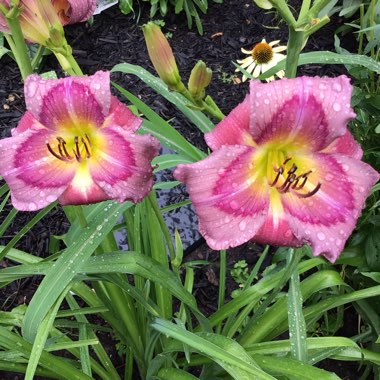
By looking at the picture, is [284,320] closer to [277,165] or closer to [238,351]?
[238,351]

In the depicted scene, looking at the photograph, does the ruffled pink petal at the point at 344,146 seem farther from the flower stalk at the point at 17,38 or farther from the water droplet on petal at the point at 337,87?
the flower stalk at the point at 17,38

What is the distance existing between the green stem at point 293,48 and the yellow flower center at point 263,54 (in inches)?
55.1

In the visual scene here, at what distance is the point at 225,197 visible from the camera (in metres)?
0.73

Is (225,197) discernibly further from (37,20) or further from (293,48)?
(37,20)

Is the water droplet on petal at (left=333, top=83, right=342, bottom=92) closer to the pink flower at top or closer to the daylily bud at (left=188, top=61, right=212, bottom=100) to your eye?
the daylily bud at (left=188, top=61, right=212, bottom=100)

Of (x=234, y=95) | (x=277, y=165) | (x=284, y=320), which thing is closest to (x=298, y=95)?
(x=277, y=165)

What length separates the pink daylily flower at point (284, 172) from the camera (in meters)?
0.70

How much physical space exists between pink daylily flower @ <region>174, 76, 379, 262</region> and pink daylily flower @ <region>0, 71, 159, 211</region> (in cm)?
10

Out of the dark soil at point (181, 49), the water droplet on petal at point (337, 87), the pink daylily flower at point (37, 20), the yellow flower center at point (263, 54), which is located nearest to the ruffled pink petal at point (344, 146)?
the water droplet on petal at point (337, 87)

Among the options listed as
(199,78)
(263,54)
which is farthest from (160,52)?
A: (263,54)

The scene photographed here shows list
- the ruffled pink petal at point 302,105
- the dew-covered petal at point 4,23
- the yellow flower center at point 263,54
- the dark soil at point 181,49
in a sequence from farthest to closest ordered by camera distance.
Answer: the dark soil at point 181,49 < the yellow flower center at point 263,54 < the dew-covered petal at point 4,23 < the ruffled pink petal at point 302,105

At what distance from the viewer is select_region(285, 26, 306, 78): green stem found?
742 mm

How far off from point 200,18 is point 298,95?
206 cm

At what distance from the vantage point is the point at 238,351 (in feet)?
3.06
